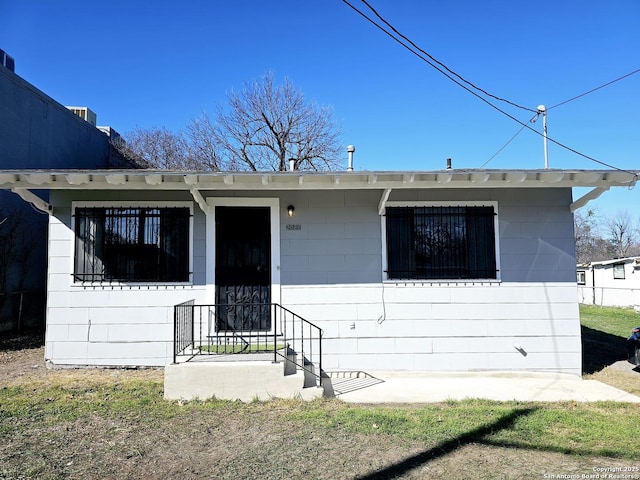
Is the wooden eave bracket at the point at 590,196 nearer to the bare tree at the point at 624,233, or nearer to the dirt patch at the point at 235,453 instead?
the dirt patch at the point at 235,453

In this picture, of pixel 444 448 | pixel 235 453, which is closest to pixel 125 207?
pixel 235 453

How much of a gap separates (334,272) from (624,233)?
150 feet

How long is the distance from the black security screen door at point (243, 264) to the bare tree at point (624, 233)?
44.9 metres

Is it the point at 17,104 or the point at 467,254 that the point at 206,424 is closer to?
the point at 467,254

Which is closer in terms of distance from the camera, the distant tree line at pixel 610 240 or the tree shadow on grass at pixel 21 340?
the tree shadow on grass at pixel 21 340

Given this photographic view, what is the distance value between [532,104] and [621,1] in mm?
2948

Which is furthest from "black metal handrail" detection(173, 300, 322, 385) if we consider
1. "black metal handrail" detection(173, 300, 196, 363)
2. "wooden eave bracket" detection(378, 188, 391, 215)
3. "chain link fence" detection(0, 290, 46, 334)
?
"chain link fence" detection(0, 290, 46, 334)

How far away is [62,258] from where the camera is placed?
19.4 feet

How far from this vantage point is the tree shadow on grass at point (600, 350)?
21.3 ft

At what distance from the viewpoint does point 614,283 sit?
18578 mm

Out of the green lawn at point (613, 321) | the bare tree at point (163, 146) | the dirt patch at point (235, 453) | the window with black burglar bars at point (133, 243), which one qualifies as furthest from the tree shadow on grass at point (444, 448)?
the bare tree at point (163, 146)

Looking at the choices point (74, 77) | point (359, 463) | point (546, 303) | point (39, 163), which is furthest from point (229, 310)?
point (74, 77)

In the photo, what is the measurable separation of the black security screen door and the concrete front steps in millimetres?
1366

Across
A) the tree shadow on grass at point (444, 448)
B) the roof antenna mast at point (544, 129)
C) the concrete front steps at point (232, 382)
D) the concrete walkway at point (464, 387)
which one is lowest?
the concrete walkway at point (464, 387)
